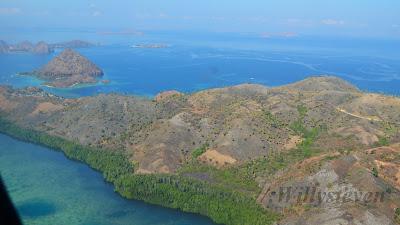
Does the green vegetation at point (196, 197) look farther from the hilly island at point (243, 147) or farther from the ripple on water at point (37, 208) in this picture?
the ripple on water at point (37, 208)

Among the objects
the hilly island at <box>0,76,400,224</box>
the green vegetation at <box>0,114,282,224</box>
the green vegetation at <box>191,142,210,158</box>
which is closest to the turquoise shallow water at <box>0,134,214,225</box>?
the green vegetation at <box>0,114,282,224</box>

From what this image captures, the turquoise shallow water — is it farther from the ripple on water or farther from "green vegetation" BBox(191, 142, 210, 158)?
"green vegetation" BBox(191, 142, 210, 158)

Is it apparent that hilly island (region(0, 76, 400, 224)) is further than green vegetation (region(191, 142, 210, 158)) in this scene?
No

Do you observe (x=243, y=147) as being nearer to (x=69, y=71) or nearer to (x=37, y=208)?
(x=37, y=208)

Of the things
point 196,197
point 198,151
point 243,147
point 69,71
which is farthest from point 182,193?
point 69,71

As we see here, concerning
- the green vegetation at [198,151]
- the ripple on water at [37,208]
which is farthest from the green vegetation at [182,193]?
the ripple on water at [37,208]

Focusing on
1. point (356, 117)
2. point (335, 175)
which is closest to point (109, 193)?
point (335, 175)
